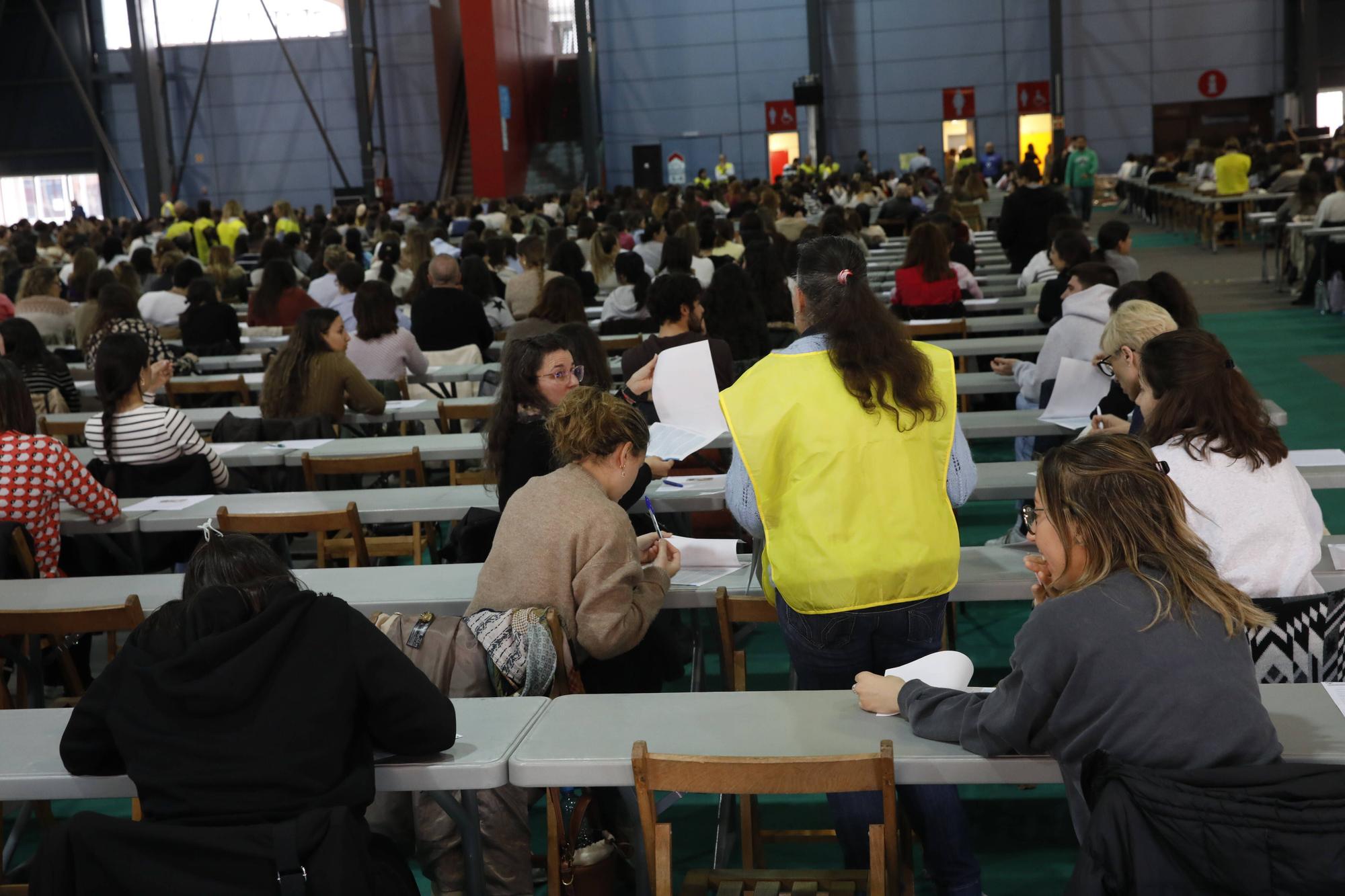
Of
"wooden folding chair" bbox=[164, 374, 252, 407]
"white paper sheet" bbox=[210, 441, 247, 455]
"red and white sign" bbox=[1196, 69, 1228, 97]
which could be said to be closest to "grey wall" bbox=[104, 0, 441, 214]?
"red and white sign" bbox=[1196, 69, 1228, 97]

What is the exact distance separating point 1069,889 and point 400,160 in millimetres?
25213

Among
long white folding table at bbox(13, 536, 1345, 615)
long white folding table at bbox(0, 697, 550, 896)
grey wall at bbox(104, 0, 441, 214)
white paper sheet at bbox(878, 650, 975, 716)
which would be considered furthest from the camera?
grey wall at bbox(104, 0, 441, 214)

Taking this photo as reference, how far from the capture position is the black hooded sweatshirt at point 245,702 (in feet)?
6.40

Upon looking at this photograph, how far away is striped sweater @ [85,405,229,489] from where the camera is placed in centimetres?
455

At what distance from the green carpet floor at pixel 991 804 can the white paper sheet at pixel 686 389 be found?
0.84m

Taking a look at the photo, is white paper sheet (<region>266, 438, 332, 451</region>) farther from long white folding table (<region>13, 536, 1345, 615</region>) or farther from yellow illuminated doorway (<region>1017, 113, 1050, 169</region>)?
yellow illuminated doorway (<region>1017, 113, 1050, 169</region>)

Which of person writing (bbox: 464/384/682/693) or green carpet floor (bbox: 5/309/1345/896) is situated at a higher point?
person writing (bbox: 464/384/682/693)

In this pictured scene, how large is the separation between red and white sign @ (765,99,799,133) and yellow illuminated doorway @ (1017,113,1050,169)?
441cm

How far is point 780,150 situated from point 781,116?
74 centimetres

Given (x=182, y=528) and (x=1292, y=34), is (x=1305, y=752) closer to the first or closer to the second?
(x=182, y=528)

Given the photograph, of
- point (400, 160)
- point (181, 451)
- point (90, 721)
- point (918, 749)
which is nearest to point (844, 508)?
point (918, 749)

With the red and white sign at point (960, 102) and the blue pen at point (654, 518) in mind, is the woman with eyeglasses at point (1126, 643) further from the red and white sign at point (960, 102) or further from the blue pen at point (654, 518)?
the red and white sign at point (960, 102)

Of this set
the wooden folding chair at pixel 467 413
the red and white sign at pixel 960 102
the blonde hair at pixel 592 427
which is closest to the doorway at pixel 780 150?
the red and white sign at pixel 960 102

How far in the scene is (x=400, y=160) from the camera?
25.5m
